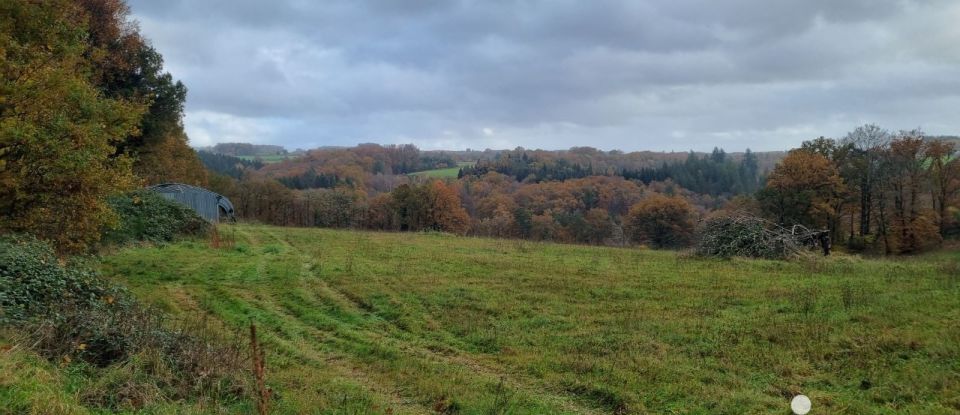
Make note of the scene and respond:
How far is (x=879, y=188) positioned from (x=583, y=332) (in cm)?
4064

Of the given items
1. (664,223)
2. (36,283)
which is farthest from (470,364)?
(664,223)

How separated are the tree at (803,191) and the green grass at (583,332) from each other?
22036 mm

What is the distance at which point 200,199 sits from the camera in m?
36.2

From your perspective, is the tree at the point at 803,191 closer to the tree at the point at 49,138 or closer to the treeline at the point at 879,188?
the treeline at the point at 879,188

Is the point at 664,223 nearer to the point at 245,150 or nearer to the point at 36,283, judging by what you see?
the point at 36,283

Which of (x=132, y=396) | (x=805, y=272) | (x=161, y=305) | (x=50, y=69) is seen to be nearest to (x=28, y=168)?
(x=50, y=69)

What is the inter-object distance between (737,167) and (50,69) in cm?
13358

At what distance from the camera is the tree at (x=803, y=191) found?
37.6 meters

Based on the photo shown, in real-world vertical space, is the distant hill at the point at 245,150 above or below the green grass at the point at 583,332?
above

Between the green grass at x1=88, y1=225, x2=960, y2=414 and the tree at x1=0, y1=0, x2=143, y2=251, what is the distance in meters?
2.37

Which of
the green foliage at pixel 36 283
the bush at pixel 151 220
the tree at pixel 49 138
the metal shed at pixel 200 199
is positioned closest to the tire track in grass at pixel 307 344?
the green foliage at pixel 36 283

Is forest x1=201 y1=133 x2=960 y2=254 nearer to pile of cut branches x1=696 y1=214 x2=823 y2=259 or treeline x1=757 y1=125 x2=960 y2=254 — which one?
treeline x1=757 y1=125 x2=960 y2=254

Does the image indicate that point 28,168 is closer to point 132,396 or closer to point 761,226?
point 132,396

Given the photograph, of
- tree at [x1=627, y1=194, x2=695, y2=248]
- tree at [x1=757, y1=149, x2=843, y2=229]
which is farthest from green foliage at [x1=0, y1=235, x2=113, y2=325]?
tree at [x1=627, y1=194, x2=695, y2=248]
